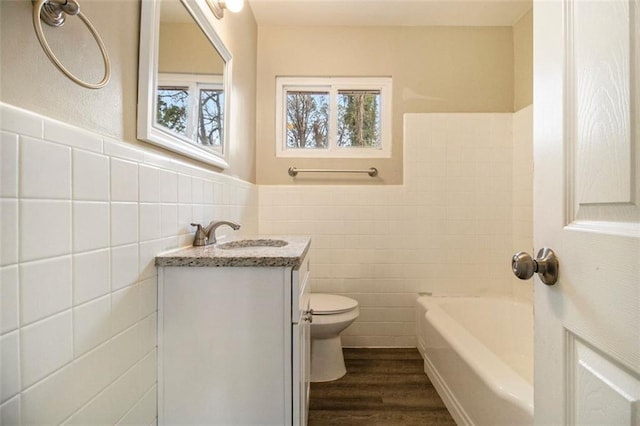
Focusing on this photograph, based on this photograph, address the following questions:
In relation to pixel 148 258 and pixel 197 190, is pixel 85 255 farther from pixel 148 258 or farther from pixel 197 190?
pixel 197 190

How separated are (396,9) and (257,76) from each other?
1153 mm

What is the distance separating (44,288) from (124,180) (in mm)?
333

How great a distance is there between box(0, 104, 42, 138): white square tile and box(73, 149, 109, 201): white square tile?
91 millimetres

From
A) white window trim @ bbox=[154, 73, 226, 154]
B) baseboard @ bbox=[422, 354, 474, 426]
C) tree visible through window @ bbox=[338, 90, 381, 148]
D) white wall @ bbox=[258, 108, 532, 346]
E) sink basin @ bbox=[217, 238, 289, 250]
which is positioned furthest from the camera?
tree visible through window @ bbox=[338, 90, 381, 148]

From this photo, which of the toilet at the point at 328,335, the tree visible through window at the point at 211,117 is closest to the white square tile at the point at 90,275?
the tree visible through window at the point at 211,117

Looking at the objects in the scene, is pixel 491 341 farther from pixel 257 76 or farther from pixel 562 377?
pixel 257 76

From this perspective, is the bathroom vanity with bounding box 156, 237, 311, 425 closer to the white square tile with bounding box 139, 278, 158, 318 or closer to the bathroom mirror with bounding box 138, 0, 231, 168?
Result: the white square tile with bounding box 139, 278, 158, 318

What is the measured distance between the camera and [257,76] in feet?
8.02

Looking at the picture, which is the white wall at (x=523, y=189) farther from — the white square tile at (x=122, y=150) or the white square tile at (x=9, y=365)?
the white square tile at (x=9, y=365)

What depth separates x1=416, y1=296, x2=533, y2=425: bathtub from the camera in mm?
1168

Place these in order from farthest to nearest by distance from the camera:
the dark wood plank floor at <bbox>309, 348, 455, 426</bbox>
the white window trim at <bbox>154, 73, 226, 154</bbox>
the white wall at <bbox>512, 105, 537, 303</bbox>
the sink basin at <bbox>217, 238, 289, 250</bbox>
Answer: the white wall at <bbox>512, 105, 537, 303</bbox> → the dark wood plank floor at <bbox>309, 348, 455, 426</bbox> → the sink basin at <bbox>217, 238, 289, 250</bbox> → the white window trim at <bbox>154, 73, 226, 154</bbox>

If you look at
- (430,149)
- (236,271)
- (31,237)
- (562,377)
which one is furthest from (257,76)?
(562,377)

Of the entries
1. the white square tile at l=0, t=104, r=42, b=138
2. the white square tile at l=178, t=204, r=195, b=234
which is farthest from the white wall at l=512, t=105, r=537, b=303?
the white square tile at l=0, t=104, r=42, b=138

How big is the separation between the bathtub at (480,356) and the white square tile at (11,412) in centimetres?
138
